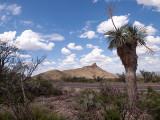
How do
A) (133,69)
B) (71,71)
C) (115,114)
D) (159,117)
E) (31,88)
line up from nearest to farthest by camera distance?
1. (115,114)
2. (159,117)
3. (133,69)
4. (31,88)
5. (71,71)

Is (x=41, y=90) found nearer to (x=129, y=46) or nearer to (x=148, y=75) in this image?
(x=129, y=46)

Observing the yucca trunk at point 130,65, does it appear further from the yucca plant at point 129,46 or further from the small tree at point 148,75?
the small tree at point 148,75

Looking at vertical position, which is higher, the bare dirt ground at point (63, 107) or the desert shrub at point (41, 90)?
the desert shrub at point (41, 90)

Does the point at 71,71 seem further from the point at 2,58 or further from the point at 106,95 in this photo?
the point at 106,95

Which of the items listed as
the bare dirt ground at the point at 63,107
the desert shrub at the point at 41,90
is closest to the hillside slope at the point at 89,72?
the desert shrub at the point at 41,90

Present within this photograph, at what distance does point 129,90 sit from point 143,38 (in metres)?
2.29

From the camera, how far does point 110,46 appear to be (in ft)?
21.6

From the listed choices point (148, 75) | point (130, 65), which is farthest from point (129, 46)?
point (148, 75)

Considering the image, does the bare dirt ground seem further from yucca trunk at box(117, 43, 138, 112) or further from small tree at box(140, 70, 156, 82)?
small tree at box(140, 70, 156, 82)

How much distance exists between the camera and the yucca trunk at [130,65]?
6.03 metres

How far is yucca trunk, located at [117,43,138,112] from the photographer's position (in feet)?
19.8

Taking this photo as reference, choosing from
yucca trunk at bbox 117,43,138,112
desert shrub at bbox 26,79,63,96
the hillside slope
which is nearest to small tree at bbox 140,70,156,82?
desert shrub at bbox 26,79,63,96

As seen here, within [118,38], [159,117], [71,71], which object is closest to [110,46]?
[118,38]

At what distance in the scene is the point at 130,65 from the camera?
6.11 metres
